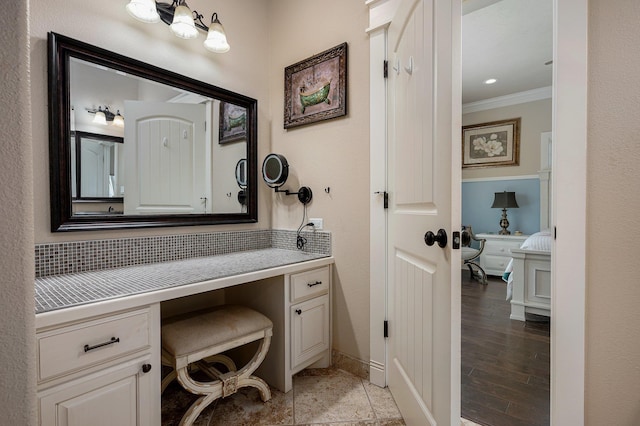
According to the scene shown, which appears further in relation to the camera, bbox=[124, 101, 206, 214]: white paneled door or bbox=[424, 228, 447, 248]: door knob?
bbox=[124, 101, 206, 214]: white paneled door

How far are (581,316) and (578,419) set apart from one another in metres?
0.35

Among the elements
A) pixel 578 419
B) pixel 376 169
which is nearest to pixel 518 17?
pixel 376 169

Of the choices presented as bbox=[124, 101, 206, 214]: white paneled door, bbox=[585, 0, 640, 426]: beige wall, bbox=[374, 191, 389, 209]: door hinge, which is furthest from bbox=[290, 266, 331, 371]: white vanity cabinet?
bbox=[585, 0, 640, 426]: beige wall

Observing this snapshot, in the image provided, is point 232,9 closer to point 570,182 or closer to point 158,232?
point 158,232

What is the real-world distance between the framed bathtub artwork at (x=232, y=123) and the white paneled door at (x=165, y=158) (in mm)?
131

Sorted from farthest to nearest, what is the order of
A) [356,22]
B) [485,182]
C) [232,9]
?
1. [485,182]
2. [232,9]
3. [356,22]

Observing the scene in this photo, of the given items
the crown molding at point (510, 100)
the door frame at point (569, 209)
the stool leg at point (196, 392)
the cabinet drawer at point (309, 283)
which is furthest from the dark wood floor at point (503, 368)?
the crown molding at point (510, 100)

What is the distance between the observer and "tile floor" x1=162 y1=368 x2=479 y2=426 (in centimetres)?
142

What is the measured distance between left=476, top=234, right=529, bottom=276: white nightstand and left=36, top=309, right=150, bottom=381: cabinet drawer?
4.76m

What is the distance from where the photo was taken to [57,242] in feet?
4.35

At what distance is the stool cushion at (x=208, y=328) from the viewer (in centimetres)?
126

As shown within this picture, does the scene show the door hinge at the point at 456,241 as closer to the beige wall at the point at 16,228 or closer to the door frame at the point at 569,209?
the door frame at the point at 569,209

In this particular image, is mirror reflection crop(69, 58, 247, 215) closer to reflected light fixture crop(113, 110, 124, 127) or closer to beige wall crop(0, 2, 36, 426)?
reflected light fixture crop(113, 110, 124, 127)

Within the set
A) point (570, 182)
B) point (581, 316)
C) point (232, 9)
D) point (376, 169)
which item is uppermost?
point (232, 9)
